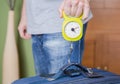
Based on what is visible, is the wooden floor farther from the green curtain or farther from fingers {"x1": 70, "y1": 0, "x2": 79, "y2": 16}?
fingers {"x1": 70, "y1": 0, "x2": 79, "y2": 16}

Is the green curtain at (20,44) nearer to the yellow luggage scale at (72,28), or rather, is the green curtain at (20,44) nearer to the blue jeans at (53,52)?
the blue jeans at (53,52)

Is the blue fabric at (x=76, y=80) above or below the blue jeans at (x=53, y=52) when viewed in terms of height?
below

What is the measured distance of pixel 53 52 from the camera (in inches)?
37.2

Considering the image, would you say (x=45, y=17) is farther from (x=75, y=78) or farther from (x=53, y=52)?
(x=75, y=78)

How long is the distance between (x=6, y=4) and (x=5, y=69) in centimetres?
39

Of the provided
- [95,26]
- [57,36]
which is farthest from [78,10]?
[95,26]

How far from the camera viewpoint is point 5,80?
4.96ft

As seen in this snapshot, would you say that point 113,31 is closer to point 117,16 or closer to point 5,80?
point 117,16

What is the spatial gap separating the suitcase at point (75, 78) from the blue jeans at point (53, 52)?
7 cm

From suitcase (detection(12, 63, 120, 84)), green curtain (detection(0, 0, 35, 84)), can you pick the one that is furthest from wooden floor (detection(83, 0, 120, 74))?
suitcase (detection(12, 63, 120, 84))

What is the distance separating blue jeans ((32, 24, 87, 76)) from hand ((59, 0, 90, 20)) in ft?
0.48

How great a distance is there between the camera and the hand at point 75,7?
78 cm

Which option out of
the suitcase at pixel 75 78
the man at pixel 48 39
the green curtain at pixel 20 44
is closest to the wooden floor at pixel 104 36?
the green curtain at pixel 20 44

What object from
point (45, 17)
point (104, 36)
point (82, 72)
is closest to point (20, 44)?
point (104, 36)
